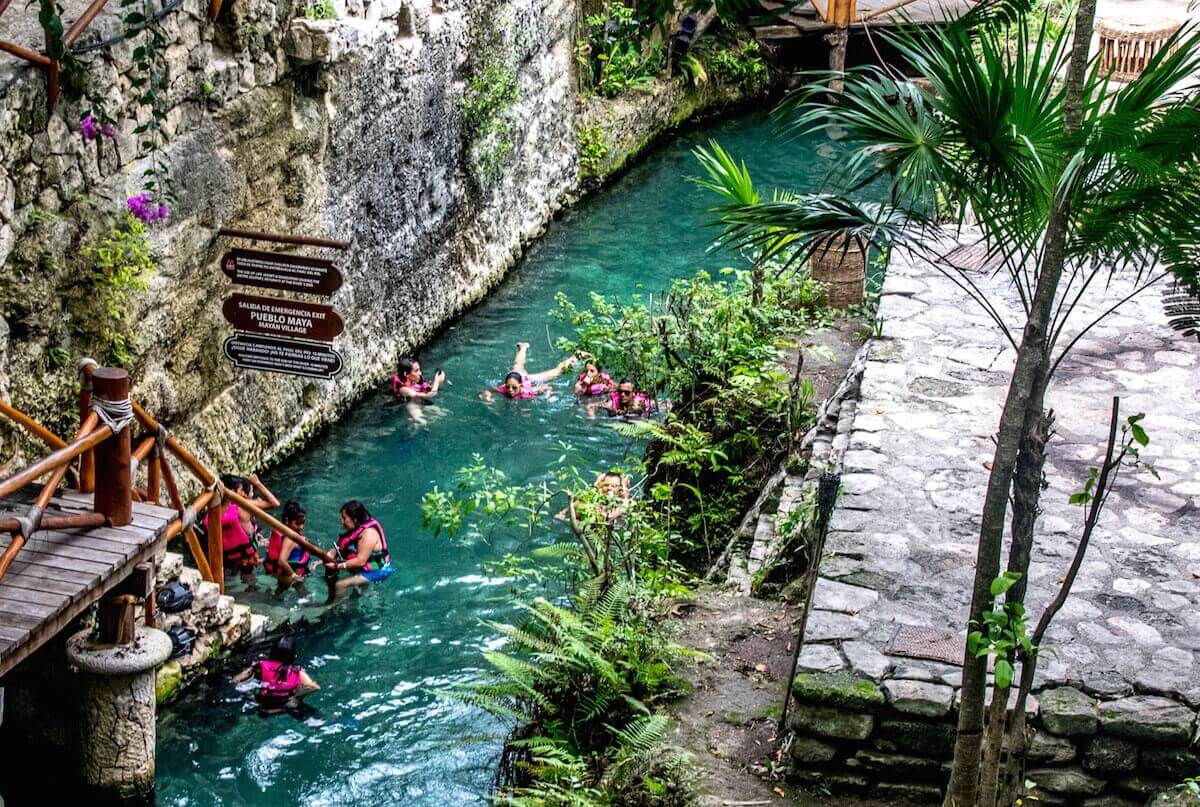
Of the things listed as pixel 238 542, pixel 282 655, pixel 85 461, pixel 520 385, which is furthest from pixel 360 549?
pixel 520 385

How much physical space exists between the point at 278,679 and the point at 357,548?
4.93 feet

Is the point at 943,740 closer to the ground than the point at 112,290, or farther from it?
closer to the ground

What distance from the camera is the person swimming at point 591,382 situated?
12.0 m

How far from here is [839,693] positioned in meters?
5.65

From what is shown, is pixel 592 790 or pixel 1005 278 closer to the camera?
pixel 592 790

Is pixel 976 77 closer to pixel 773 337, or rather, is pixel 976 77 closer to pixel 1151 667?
pixel 1151 667

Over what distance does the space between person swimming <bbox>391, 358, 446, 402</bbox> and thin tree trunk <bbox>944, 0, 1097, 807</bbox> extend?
7949 millimetres

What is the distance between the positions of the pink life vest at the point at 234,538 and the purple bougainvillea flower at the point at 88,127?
2.68 m

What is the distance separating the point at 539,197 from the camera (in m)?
17.0

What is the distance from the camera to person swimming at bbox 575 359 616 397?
1199 centimetres

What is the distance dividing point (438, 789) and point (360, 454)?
4542 mm

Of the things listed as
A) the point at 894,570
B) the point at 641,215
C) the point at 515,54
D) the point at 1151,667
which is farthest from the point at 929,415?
the point at 641,215

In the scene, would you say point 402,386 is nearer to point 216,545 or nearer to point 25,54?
point 216,545

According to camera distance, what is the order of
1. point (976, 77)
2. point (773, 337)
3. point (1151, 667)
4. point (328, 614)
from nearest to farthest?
point (976, 77) → point (1151, 667) → point (328, 614) → point (773, 337)
